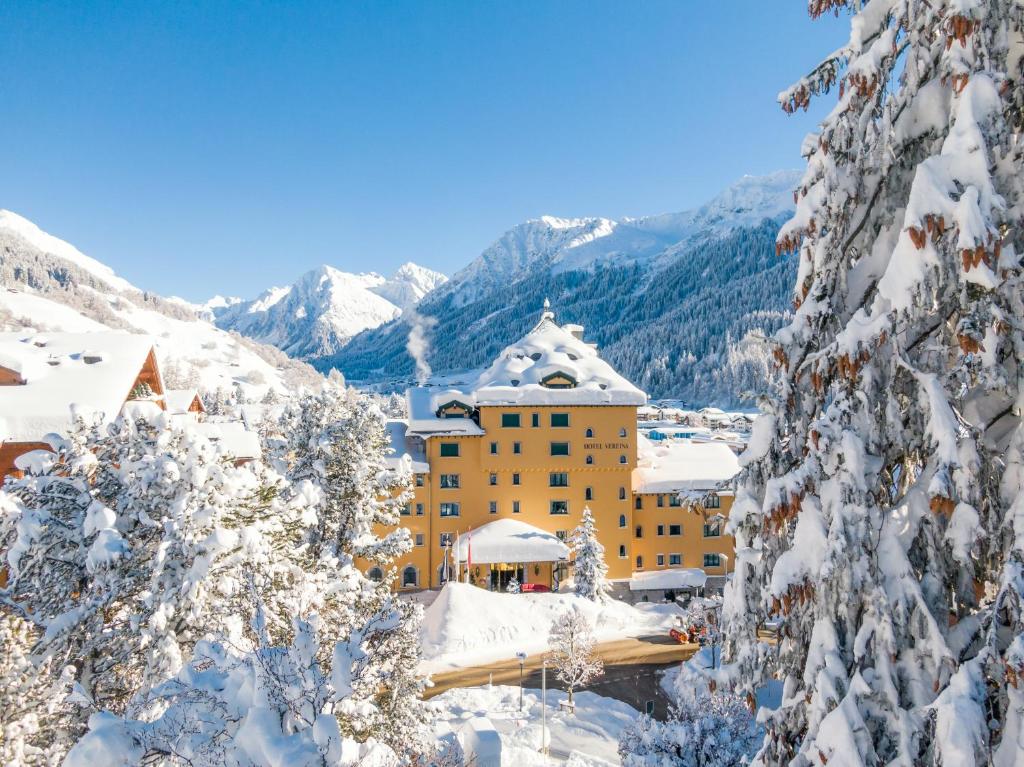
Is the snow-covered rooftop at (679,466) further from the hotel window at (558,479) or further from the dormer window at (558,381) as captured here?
the dormer window at (558,381)

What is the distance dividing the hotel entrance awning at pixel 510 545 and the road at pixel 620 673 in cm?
733

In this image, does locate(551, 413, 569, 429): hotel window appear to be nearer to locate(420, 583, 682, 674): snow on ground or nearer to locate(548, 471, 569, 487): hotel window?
locate(548, 471, 569, 487): hotel window

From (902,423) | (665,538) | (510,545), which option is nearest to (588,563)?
(510,545)

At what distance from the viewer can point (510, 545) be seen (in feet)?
143

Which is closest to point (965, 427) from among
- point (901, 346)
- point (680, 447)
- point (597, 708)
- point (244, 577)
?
point (901, 346)

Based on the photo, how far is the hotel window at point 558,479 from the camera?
47.4 m

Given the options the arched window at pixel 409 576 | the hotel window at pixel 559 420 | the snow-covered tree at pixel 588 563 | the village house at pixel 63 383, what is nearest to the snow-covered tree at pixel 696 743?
the village house at pixel 63 383

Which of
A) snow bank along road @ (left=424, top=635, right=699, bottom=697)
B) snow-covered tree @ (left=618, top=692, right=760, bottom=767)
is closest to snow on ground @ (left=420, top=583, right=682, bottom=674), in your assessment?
snow bank along road @ (left=424, top=635, right=699, bottom=697)

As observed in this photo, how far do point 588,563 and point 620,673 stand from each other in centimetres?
931

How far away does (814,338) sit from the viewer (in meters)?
6.59

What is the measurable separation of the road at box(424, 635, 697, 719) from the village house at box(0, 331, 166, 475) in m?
20.6

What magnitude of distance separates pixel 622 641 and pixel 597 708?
30.8ft

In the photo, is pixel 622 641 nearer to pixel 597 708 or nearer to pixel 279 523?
pixel 597 708

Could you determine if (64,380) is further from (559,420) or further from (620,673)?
(559,420)
